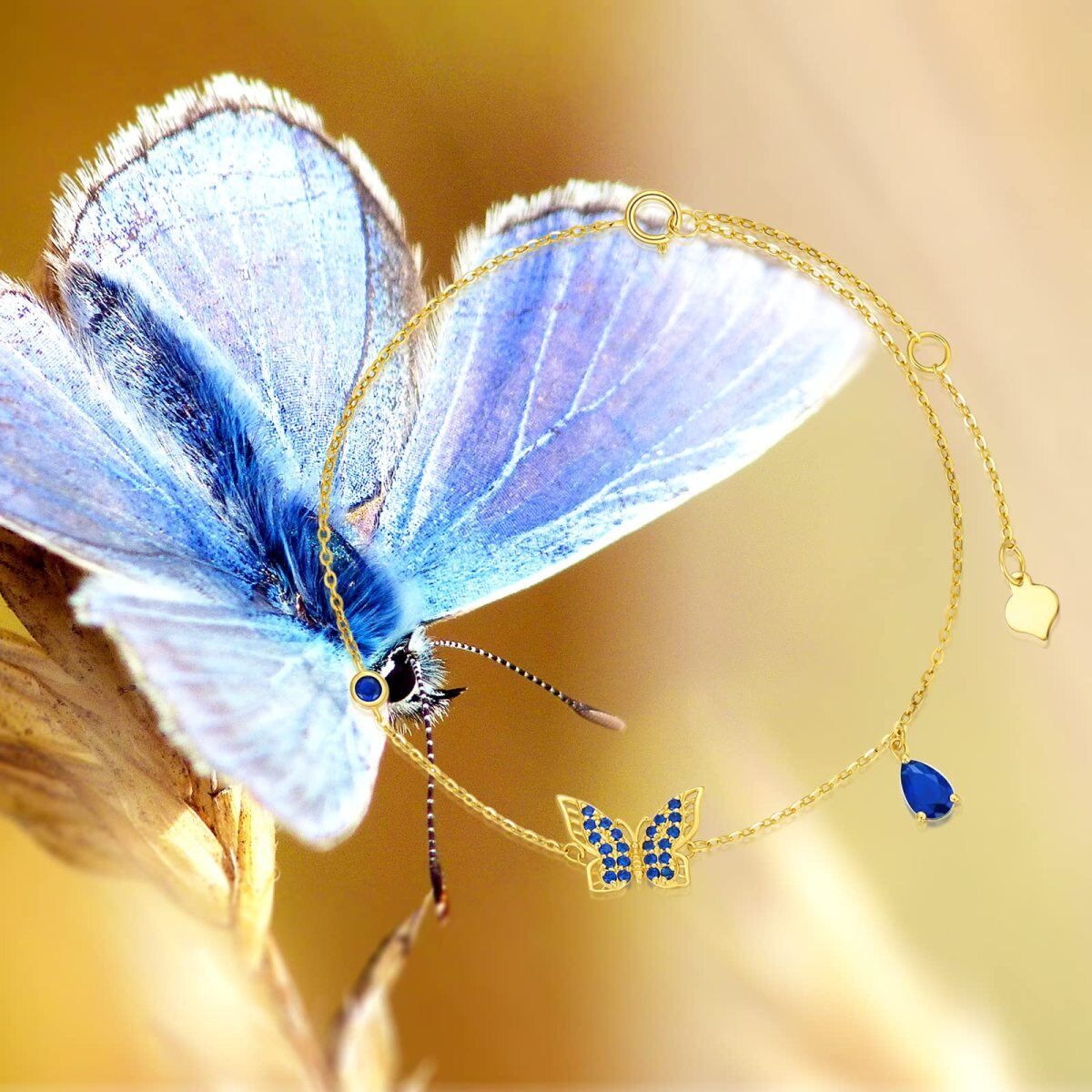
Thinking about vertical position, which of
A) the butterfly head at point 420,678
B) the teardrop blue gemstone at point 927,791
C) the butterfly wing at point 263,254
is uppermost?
the butterfly wing at point 263,254

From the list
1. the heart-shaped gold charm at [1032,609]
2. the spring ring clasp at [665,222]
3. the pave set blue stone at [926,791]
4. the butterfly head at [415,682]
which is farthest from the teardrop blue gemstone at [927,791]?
the spring ring clasp at [665,222]

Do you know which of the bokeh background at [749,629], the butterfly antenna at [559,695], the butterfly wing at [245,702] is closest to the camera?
the butterfly wing at [245,702]

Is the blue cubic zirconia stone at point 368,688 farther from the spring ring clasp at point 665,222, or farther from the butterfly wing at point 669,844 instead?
the spring ring clasp at point 665,222

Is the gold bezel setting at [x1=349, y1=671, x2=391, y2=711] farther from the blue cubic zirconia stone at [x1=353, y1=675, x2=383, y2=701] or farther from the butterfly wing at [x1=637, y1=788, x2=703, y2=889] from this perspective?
the butterfly wing at [x1=637, y1=788, x2=703, y2=889]

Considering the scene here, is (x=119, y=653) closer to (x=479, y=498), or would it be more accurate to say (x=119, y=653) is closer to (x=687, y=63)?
(x=479, y=498)

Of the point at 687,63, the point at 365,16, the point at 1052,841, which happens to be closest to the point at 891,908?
the point at 1052,841

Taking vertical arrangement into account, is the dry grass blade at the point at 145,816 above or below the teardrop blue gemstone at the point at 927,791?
above
